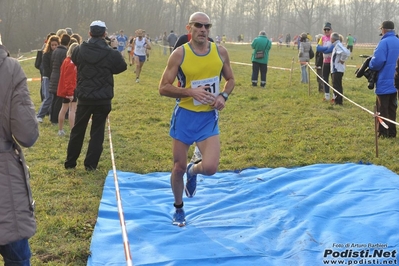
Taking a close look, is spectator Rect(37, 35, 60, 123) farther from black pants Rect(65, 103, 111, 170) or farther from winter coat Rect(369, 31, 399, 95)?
winter coat Rect(369, 31, 399, 95)

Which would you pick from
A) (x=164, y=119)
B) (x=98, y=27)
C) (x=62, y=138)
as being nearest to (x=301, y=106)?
(x=164, y=119)

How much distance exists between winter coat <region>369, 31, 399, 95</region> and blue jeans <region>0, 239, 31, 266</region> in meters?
7.87

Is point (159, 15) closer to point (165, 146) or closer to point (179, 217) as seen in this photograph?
point (165, 146)

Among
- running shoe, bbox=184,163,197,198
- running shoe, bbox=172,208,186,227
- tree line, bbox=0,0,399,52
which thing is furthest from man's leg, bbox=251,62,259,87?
tree line, bbox=0,0,399,52

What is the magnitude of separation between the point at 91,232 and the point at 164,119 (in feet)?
23.6

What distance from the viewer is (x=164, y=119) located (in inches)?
488

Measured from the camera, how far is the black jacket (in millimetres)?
7156

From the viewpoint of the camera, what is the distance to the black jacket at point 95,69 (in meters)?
7.16

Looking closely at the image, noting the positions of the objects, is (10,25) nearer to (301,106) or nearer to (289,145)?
(301,106)

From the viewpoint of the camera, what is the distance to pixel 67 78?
9.16m

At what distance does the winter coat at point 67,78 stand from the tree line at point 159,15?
113 ft

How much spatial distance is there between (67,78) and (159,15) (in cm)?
8136

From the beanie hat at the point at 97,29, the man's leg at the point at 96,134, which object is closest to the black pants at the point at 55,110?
the man's leg at the point at 96,134

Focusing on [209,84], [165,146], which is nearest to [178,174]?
[209,84]
